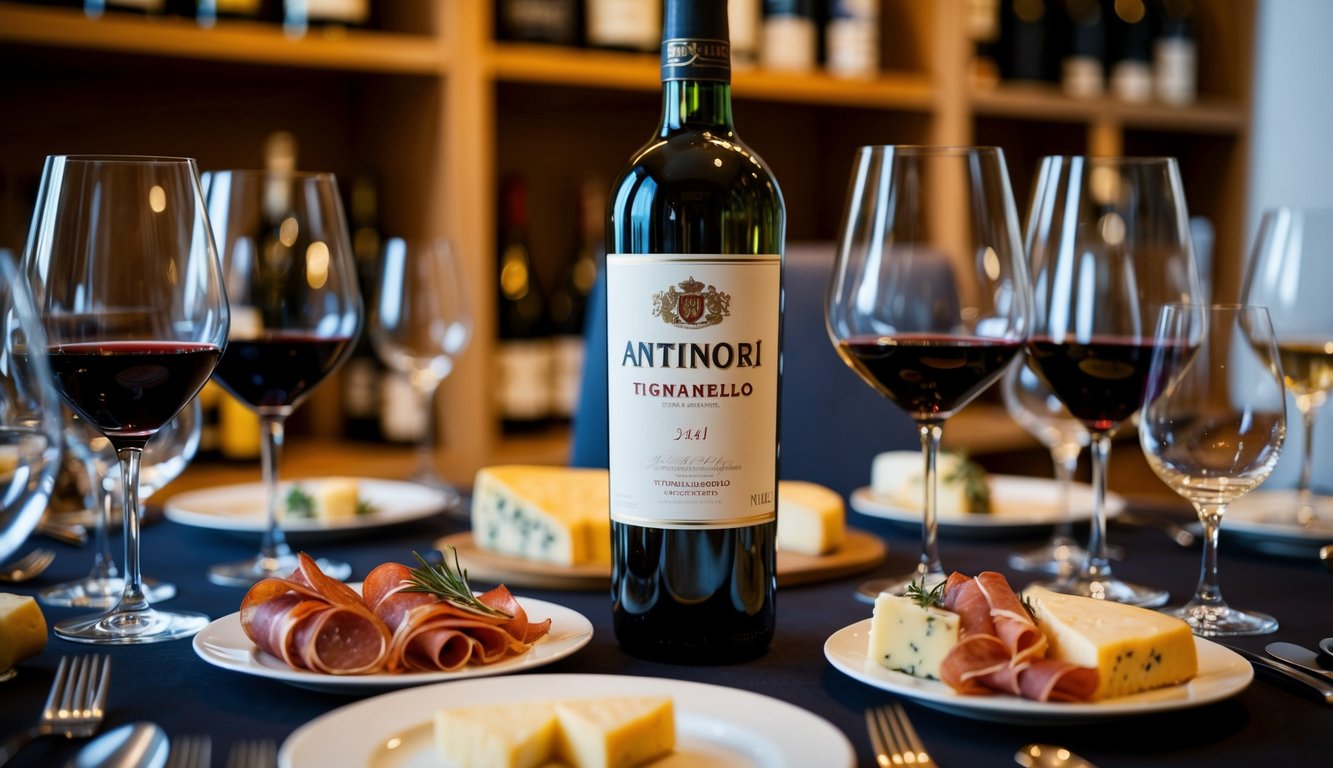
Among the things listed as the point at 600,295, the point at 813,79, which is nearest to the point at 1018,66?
the point at 813,79

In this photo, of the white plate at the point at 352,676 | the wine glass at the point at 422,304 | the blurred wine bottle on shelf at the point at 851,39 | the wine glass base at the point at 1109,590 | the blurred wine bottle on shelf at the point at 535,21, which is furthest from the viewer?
the blurred wine bottle on shelf at the point at 851,39

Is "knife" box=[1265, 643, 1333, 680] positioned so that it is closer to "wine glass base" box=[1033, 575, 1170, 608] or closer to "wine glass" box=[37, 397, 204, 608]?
"wine glass base" box=[1033, 575, 1170, 608]

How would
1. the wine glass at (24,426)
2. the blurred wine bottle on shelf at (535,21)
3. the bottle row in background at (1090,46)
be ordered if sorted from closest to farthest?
the wine glass at (24,426), the blurred wine bottle on shelf at (535,21), the bottle row in background at (1090,46)

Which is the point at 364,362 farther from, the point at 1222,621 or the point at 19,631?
the point at 1222,621

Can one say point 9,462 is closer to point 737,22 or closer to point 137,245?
point 137,245

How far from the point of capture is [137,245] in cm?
85

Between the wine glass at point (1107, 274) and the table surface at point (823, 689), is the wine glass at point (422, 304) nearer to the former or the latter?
the table surface at point (823, 689)

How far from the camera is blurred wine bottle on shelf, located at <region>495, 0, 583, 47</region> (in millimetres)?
2350

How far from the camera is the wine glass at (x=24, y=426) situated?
58 centimetres

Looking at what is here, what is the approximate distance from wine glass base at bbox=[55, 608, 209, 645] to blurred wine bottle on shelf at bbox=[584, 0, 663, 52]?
169 cm

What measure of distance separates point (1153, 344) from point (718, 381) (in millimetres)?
421

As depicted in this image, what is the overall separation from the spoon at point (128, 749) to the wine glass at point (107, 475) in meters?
0.37

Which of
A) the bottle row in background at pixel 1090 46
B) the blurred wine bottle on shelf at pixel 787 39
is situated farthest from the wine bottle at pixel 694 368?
the bottle row in background at pixel 1090 46

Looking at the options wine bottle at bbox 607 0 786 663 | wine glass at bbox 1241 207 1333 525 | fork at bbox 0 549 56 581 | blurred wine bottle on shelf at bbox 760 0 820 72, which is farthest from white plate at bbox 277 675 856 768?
blurred wine bottle on shelf at bbox 760 0 820 72
